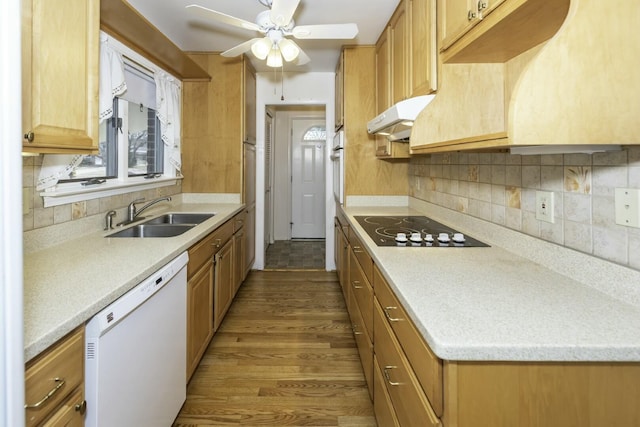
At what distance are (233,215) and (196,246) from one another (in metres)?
1.07

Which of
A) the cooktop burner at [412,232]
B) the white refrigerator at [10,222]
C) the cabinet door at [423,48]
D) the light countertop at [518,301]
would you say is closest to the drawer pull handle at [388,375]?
the light countertop at [518,301]

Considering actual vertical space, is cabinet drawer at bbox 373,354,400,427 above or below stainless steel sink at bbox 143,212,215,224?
below

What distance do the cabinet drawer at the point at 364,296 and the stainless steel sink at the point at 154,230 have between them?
1.12 meters

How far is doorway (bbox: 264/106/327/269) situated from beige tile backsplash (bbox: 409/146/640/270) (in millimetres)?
4270

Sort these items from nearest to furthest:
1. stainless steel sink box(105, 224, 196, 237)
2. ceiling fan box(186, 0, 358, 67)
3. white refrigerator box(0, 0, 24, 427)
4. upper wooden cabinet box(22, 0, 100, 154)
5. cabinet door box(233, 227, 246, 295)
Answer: white refrigerator box(0, 0, 24, 427), upper wooden cabinet box(22, 0, 100, 154), ceiling fan box(186, 0, 358, 67), stainless steel sink box(105, 224, 196, 237), cabinet door box(233, 227, 246, 295)

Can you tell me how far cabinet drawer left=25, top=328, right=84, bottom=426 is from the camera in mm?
842

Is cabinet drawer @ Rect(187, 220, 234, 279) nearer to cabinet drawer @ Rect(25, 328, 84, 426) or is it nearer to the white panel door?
cabinet drawer @ Rect(25, 328, 84, 426)

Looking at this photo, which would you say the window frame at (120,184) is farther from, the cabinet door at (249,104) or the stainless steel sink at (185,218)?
the cabinet door at (249,104)

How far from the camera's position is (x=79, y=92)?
1424mm

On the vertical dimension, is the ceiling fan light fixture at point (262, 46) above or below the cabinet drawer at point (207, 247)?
above

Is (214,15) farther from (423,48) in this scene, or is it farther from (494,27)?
(494,27)

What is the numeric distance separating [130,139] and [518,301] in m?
2.78

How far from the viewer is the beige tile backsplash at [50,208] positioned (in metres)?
1.65

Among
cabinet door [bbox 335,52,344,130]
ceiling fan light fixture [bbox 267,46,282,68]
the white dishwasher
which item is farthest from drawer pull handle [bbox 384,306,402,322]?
cabinet door [bbox 335,52,344,130]
